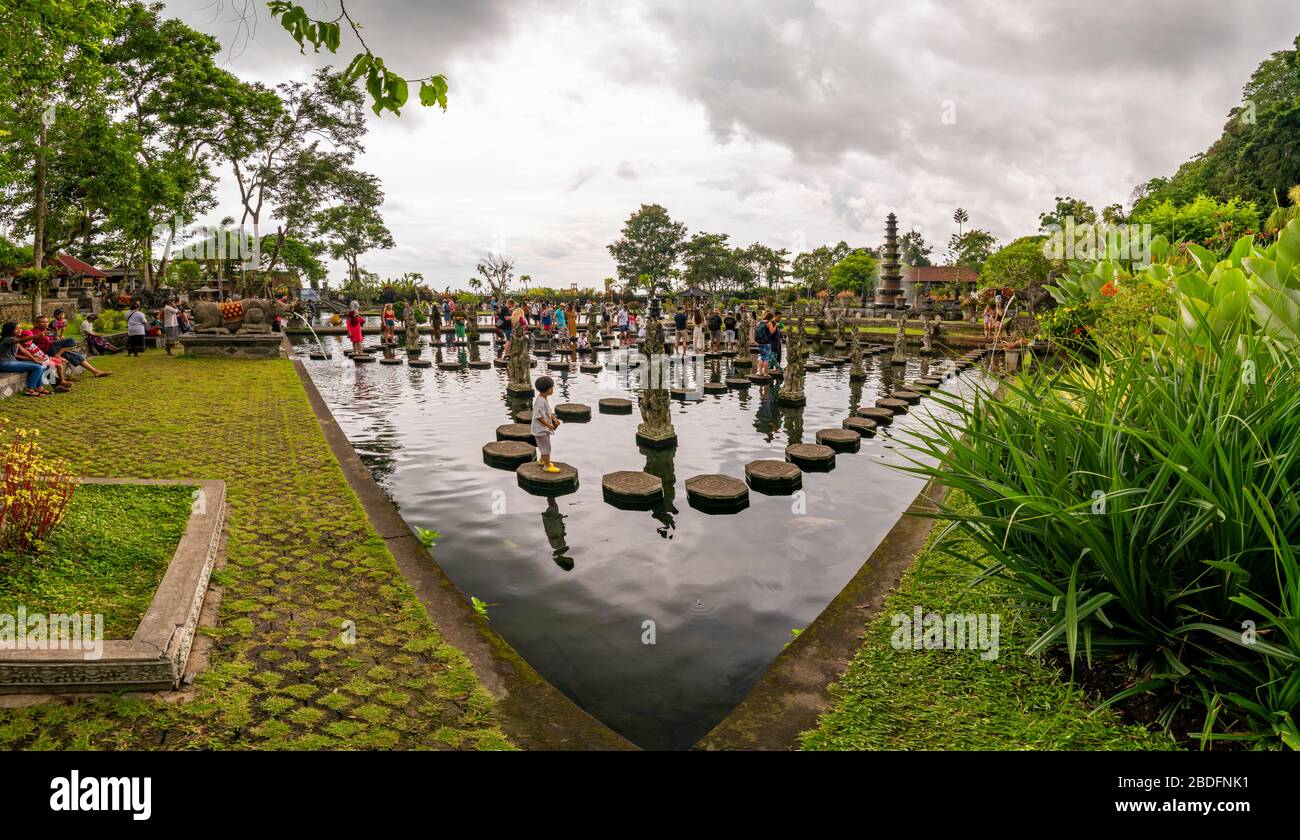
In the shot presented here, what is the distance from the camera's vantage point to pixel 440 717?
3.18 meters

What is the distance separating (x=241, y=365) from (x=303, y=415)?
749 centimetres

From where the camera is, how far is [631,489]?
7.41 meters

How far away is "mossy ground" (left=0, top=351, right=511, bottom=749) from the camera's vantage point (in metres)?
2.96

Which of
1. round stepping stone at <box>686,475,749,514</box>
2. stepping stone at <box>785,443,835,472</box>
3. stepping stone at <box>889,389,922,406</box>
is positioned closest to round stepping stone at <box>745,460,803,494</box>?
round stepping stone at <box>686,475,749,514</box>

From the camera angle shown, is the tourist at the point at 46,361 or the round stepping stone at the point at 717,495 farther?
the tourist at the point at 46,361

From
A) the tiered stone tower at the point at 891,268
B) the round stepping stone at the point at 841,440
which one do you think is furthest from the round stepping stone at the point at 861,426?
the tiered stone tower at the point at 891,268

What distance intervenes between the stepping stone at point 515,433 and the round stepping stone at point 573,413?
1419 mm

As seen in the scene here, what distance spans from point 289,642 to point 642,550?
312cm

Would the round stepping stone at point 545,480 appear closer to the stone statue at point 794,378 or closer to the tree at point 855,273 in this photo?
the stone statue at point 794,378

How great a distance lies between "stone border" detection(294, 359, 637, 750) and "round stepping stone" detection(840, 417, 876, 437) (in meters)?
7.82

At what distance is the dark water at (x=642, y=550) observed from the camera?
13.5ft

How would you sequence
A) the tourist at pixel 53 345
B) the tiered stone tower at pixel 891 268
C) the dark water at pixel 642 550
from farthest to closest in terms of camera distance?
the tiered stone tower at pixel 891 268 → the tourist at pixel 53 345 → the dark water at pixel 642 550

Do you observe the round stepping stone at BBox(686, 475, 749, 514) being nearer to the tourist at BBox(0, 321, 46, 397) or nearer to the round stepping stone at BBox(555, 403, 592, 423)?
the round stepping stone at BBox(555, 403, 592, 423)

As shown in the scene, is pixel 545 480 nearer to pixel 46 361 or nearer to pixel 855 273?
pixel 46 361
